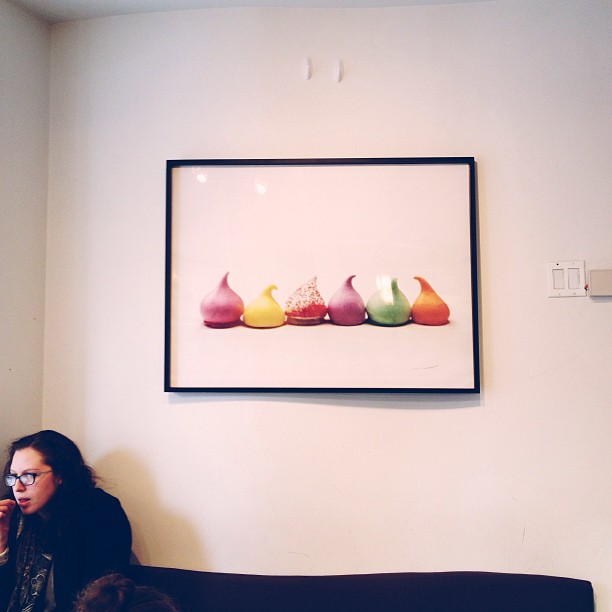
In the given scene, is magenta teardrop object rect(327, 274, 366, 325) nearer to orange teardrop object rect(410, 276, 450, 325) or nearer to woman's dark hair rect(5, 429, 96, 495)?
orange teardrop object rect(410, 276, 450, 325)

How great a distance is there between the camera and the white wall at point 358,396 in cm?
169

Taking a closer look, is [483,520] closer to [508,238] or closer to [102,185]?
[508,238]

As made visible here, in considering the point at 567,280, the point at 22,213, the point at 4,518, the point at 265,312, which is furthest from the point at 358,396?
the point at 22,213

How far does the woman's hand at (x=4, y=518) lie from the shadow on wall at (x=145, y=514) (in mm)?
289

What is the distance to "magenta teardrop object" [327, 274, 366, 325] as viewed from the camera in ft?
5.63

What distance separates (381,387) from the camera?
1.70 m

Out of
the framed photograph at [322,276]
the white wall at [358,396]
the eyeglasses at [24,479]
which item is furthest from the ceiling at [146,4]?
the eyeglasses at [24,479]

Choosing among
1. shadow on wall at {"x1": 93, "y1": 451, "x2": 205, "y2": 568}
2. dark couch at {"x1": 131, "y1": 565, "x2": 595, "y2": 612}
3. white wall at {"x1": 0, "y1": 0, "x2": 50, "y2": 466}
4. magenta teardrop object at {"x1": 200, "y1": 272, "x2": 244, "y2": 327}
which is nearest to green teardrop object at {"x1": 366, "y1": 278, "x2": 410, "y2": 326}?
magenta teardrop object at {"x1": 200, "y1": 272, "x2": 244, "y2": 327}

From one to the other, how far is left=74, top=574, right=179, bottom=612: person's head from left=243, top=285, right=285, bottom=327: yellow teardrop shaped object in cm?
79

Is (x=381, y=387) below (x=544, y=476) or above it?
above

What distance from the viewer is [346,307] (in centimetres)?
172

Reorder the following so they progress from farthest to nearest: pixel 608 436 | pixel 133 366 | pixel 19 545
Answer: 1. pixel 133 366
2. pixel 608 436
3. pixel 19 545

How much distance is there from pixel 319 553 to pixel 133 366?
847mm

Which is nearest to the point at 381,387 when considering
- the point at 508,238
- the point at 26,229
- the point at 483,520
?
the point at 483,520
